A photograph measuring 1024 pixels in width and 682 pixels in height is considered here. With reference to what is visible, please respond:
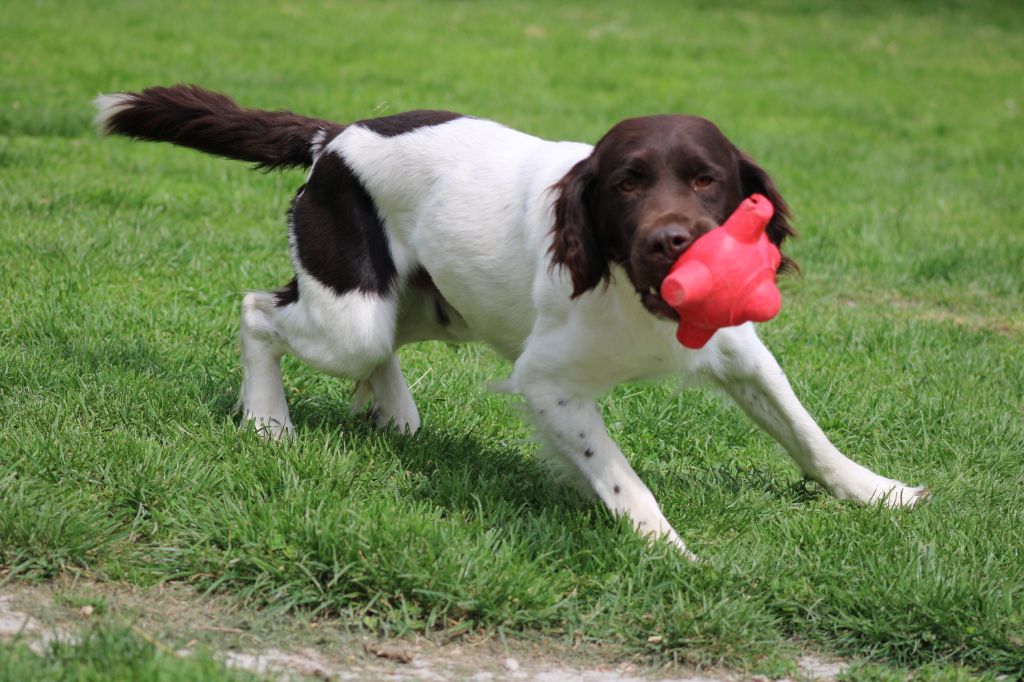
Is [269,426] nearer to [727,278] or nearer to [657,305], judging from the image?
[657,305]

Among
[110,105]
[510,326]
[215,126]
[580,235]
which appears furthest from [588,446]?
[110,105]

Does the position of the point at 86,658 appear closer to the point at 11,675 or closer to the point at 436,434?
the point at 11,675

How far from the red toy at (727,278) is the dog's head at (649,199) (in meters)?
0.07

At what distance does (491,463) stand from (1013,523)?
5.15 ft

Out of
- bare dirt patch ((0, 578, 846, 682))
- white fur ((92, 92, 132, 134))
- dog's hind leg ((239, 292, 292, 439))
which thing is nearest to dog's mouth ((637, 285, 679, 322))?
bare dirt patch ((0, 578, 846, 682))

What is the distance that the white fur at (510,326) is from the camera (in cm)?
349

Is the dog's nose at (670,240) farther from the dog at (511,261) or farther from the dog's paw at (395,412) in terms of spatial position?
the dog's paw at (395,412)

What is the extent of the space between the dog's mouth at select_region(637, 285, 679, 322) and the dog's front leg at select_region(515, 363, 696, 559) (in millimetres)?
522

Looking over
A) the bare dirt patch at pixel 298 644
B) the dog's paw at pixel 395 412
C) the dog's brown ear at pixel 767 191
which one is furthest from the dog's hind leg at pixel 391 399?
the dog's brown ear at pixel 767 191

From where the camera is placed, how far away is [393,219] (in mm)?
4055

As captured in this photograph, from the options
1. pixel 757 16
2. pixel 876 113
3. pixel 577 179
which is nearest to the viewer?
pixel 577 179

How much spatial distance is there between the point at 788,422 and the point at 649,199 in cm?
105

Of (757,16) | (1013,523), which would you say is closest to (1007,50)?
(757,16)

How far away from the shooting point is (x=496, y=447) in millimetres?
4168
